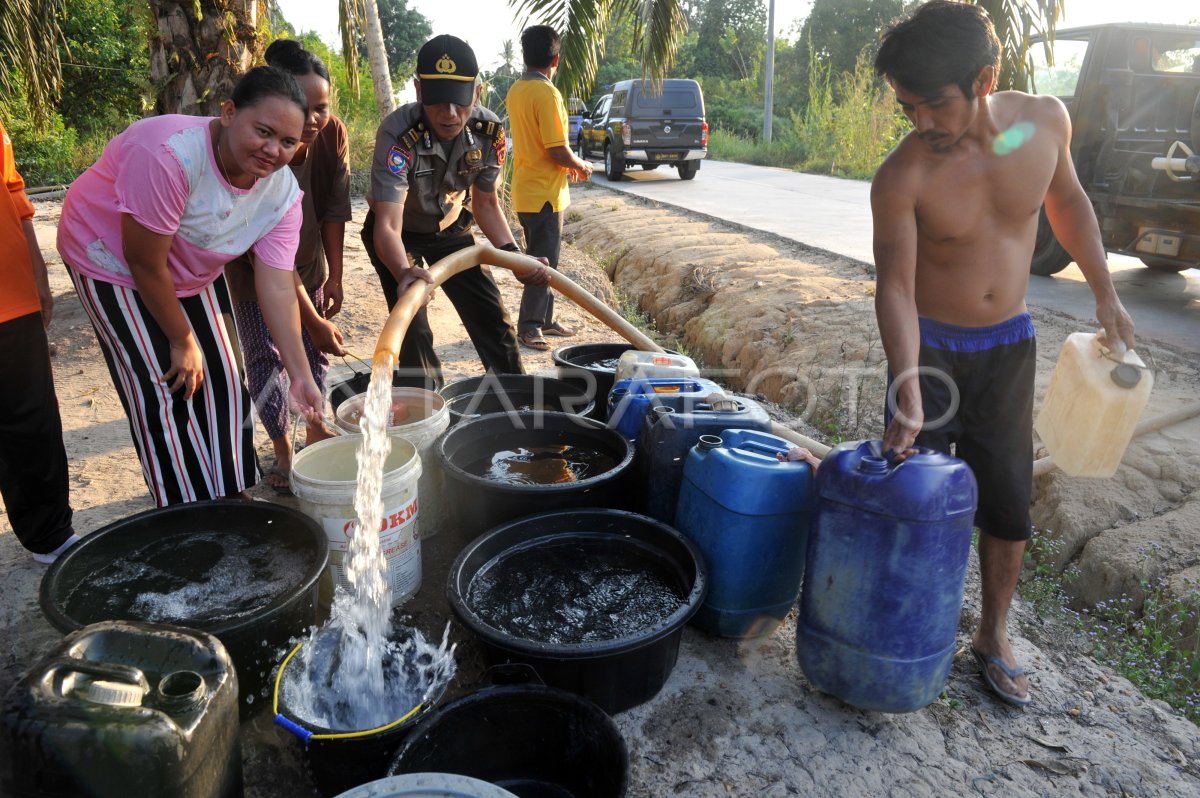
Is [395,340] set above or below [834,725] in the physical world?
above

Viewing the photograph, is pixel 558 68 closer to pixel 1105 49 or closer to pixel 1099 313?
pixel 1099 313

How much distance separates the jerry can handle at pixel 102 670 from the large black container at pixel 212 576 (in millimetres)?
456

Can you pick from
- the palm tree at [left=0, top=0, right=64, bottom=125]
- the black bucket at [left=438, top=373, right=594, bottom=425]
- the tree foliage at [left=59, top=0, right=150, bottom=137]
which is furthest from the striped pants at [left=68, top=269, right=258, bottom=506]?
the tree foliage at [left=59, top=0, right=150, bottom=137]

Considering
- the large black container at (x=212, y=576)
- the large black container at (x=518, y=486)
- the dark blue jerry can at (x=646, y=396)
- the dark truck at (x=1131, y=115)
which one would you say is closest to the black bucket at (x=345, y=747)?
the large black container at (x=212, y=576)

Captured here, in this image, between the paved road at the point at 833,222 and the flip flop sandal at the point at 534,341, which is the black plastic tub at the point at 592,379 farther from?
the paved road at the point at 833,222

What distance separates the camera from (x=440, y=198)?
3.58m

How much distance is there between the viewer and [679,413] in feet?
8.88

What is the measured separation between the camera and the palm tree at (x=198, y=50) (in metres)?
4.42

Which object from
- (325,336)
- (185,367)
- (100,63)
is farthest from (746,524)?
(100,63)

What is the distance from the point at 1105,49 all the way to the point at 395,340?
23.0 ft

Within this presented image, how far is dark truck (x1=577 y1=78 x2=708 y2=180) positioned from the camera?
567 inches

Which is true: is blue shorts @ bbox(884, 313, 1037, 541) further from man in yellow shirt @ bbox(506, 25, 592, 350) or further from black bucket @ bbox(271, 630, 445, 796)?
man in yellow shirt @ bbox(506, 25, 592, 350)

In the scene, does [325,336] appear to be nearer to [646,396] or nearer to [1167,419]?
[646,396]

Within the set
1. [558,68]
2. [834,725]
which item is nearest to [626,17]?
[558,68]
